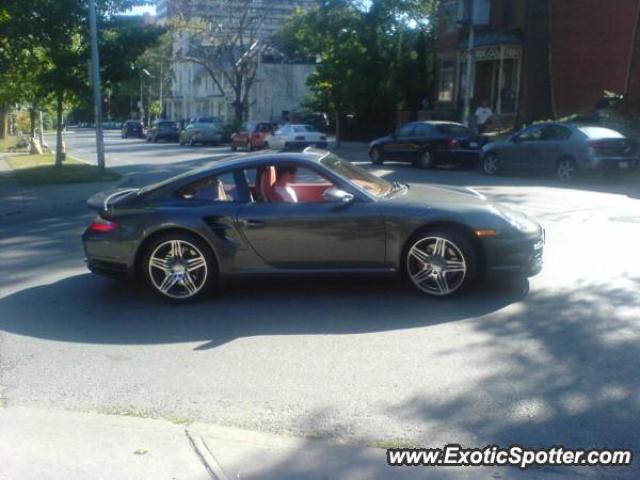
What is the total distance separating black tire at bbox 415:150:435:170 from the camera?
72.6ft

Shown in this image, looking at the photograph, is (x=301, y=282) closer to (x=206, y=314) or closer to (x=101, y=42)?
(x=206, y=314)

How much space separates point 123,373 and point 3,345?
1.36m

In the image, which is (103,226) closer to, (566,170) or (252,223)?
(252,223)

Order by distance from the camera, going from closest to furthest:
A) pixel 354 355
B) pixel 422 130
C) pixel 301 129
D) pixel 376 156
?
pixel 354 355
pixel 422 130
pixel 376 156
pixel 301 129

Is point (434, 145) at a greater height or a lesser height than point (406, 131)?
lesser

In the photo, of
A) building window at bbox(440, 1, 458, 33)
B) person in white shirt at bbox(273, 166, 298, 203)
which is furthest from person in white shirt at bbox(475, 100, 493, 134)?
person in white shirt at bbox(273, 166, 298, 203)

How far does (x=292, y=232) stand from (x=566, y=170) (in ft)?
40.4

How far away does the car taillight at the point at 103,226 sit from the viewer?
7.09 m

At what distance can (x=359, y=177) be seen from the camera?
7383 millimetres

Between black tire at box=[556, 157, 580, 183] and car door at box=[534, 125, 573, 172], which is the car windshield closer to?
black tire at box=[556, 157, 580, 183]

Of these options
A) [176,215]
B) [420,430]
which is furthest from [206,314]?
[420,430]

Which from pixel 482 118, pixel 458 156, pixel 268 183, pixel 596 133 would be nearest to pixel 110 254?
pixel 268 183

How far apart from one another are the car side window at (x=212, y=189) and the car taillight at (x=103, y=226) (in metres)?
0.68

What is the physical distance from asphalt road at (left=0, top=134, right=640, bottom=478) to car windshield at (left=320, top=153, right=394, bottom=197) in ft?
3.11
